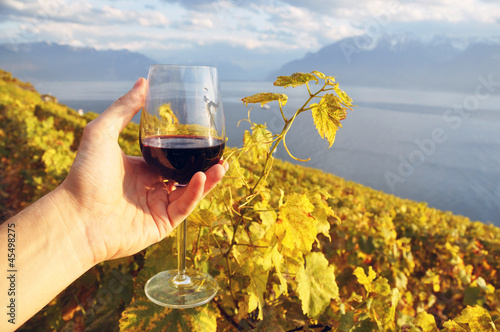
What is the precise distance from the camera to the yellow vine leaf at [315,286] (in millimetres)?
1276

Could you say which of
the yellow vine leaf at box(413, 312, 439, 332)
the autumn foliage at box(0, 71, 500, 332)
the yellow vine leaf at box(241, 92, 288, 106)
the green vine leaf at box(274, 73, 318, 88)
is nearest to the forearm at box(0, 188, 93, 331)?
the autumn foliage at box(0, 71, 500, 332)

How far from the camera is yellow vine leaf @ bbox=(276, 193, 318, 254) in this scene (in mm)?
1117

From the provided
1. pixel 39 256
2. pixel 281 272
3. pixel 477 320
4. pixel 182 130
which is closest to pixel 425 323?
pixel 477 320

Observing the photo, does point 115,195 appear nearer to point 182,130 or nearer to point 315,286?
point 182,130

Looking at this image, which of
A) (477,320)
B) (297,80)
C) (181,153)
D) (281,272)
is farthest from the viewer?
(281,272)

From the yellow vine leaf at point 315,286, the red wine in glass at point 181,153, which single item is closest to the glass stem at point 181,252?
the red wine in glass at point 181,153

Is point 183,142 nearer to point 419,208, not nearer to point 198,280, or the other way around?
point 198,280

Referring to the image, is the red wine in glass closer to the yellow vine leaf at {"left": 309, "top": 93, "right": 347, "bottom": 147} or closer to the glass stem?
the glass stem

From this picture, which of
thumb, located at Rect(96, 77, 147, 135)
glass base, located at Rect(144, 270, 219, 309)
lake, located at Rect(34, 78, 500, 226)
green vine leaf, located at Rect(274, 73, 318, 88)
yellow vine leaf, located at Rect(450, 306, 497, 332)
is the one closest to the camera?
green vine leaf, located at Rect(274, 73, 318, 88)

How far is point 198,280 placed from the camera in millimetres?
1462

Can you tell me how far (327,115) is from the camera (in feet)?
3.61

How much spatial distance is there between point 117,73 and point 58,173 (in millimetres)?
155628

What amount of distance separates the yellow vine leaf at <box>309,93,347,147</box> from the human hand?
421 mm

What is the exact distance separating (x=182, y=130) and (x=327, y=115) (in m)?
0.59
